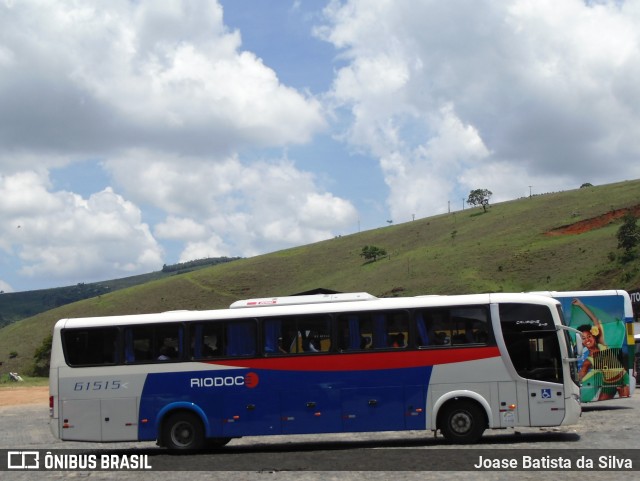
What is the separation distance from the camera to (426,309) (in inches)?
743

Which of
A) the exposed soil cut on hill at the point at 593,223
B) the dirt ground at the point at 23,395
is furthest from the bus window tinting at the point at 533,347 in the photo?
the exposed soil cut on hill at the point at 593,223

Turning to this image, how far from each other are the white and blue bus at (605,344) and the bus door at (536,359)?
7.08 meters

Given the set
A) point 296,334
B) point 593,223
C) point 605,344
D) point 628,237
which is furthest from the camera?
point 593,223

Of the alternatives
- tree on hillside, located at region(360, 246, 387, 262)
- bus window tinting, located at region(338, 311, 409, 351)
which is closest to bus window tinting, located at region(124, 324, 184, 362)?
bus window tinting, located at region(338, 311, 409, 351)

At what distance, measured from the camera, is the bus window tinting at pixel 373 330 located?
18875 millimetres

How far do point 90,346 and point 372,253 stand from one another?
10585 cm

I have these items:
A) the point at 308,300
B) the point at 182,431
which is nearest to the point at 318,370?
the point at 308,300

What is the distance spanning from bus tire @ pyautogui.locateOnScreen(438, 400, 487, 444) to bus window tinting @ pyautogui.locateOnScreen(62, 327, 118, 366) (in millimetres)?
8044

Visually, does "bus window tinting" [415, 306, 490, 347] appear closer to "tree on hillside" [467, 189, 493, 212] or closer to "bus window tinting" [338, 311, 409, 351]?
"bus window tinting" [338, 311, 409, 351]

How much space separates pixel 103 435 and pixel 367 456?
21.8ft

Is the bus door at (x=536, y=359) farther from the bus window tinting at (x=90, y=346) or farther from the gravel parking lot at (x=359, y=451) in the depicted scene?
the bus window tinting at (x=90, y=346)

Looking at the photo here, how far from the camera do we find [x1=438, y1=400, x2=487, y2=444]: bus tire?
18.4m

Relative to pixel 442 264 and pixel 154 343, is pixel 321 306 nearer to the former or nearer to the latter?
pixel 154 343

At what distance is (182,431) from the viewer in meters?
19.3
